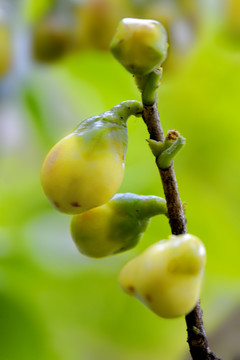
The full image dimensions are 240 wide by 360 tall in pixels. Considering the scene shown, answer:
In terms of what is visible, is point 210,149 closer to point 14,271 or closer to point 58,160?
point 14,271

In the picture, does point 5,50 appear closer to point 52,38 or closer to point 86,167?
point 52,38

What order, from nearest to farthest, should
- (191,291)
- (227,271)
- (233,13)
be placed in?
1. (191,291)
2. (233,13)
3. (227,271)

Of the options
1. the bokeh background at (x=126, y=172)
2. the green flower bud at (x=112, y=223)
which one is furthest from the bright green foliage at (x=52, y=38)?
the green flower bud at (x=112, y=223)

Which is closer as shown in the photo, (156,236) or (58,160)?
(58,160)

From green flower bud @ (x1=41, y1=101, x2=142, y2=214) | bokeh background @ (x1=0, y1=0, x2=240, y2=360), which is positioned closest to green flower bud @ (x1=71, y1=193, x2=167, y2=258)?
green flower bud @ (x1=41, y1=101, x2=142, y2=214)

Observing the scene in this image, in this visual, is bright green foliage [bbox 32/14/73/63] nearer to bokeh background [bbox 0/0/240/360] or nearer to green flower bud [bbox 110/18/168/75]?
bokeh background [bbox 0/0/240/360]

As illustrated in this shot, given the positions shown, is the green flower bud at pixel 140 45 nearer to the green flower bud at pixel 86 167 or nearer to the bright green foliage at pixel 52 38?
the green flower bud at pixel 86 167

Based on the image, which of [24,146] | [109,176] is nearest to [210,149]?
[24,146]
